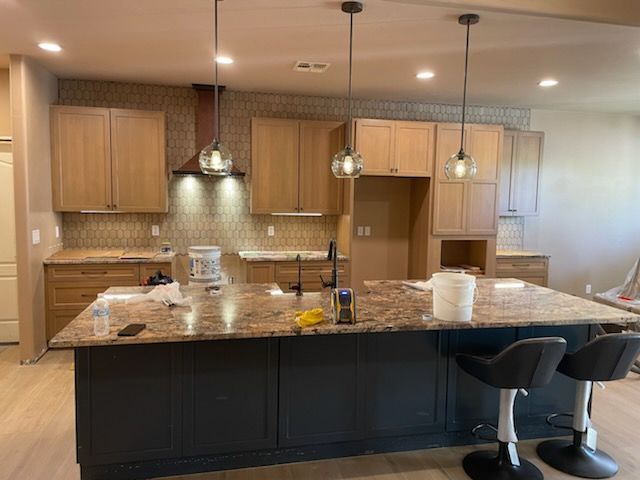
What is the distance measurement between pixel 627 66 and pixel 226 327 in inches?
162

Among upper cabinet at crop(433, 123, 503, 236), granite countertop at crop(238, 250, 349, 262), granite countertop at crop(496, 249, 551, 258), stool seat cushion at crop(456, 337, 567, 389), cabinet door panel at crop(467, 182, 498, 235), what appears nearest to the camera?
stool seat cushion at crop(456, 337, 567, 389)

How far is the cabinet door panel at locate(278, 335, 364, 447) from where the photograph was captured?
2680 mm

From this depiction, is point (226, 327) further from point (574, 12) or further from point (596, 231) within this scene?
point (596, 231)

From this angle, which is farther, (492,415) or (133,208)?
(133,208)

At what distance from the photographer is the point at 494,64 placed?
4.13 metres

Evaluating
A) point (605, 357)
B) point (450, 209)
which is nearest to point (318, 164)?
point (450, 209)

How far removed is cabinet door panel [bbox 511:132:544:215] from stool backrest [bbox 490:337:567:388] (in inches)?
148

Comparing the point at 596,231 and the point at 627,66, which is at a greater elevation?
the point at 627,66

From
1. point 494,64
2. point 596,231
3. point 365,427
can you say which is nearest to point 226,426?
point 365,427

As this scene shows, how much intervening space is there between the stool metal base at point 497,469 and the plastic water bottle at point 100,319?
85.9 inches

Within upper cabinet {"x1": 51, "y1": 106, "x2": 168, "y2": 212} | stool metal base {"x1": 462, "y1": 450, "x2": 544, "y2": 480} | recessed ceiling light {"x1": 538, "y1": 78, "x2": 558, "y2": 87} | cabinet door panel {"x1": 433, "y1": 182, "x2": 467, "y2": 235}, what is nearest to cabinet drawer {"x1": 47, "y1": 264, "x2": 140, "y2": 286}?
upper cabinet {"x1": 51, "y1": 106, "x2": 168, "y2": 212}

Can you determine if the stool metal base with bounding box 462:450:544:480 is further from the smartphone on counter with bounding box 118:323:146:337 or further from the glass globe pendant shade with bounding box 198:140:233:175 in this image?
the glass globe pendant shade with bounding box 198:140:233:175

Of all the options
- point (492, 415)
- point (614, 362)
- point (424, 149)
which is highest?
point (424, 149)

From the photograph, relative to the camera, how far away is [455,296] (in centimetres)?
261
